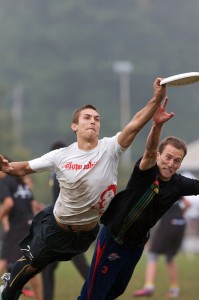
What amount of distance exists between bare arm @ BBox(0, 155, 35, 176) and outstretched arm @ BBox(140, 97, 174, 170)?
3.68ft

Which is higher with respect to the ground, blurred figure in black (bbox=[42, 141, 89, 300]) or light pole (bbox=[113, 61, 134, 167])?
light pole (bbox=[113, 61, 134, 167])

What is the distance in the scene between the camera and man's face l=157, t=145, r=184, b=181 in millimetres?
8961

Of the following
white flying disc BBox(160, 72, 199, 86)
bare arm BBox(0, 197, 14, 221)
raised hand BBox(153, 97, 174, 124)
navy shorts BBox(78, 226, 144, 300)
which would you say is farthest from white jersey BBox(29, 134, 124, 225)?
bare arm BBox(0, 197, 14, 221)

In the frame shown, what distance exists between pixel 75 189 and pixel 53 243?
70 centimetres

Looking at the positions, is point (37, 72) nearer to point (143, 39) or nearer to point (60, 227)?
point (143, 39)

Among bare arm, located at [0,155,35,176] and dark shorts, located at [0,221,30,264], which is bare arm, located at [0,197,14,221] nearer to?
dark shorts, located at [0,221,30,264]

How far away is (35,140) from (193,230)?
92.8ft

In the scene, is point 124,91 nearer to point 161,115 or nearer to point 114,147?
point 114,147

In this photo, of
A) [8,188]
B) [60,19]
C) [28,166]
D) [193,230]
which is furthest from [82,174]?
[60,19]

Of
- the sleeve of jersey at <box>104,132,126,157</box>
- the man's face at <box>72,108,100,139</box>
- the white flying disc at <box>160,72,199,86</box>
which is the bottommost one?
the sleeve of jersey at <box>104,132,126,157</box>

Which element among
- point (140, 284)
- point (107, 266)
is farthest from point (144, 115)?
point (140, 284)

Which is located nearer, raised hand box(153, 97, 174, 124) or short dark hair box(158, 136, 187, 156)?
raised hand box(153, 97, 174, 124)

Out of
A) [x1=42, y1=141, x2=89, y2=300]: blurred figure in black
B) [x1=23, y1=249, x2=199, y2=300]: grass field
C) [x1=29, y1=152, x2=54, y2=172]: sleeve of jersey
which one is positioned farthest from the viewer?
[x1=23, y1=249, x2=199, y2=300]: grass field

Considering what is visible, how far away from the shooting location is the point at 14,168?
9.08 m
